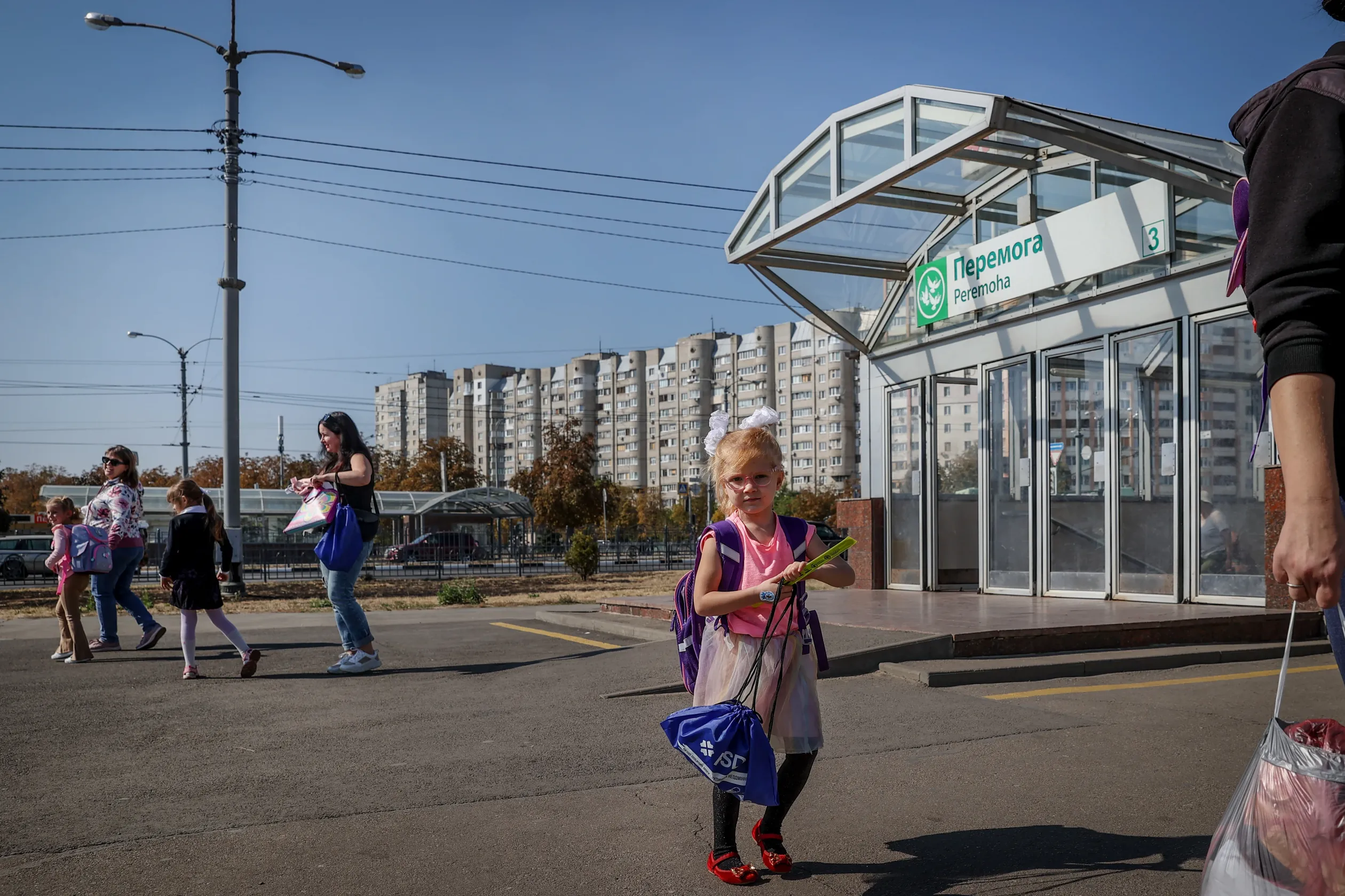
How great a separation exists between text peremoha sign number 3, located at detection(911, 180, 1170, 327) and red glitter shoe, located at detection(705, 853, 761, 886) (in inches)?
384

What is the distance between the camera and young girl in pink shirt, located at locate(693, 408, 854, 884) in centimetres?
359

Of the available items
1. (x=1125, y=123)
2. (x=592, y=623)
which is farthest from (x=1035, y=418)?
(x=592, y=623)

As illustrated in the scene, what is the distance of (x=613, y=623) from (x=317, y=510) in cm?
437

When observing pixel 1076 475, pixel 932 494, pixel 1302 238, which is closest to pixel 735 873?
pixel 1302 238

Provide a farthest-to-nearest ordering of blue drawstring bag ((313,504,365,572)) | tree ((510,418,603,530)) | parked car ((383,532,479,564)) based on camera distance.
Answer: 1. tree ((510,418,603,530))
2. parked car ((383,532,479,564))
3. blue drawstring bag ((313,504,365,572))

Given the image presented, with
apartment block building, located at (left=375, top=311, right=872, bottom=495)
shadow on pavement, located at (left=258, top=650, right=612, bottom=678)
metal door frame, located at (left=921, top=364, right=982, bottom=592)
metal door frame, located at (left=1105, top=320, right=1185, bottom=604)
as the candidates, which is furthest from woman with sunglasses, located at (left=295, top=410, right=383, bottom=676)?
apartment block building, located at (left=375, top=311, right=872, bottom=495)

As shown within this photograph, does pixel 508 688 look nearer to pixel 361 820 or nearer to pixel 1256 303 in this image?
pixel 361 820

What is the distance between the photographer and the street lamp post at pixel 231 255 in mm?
18562

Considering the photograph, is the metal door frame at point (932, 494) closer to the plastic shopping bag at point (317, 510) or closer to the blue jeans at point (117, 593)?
the plastic shopping bag at point (317, 510)

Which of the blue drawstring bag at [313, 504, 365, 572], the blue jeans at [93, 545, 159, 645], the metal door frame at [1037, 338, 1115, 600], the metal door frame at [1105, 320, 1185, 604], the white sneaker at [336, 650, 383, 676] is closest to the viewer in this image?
the blue drawstring bag at [313, 504, 365, 572]

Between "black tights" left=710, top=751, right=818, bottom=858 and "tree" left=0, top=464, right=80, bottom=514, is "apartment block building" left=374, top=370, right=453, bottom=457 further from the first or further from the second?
"black tights" left=710, top=751, right=818, bottom=858

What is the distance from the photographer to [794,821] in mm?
4320

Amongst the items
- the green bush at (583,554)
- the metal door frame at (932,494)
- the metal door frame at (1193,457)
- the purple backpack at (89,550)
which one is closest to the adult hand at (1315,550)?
the purple backpack at (89,550)

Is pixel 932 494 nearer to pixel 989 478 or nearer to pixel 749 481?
pixel 989 478
